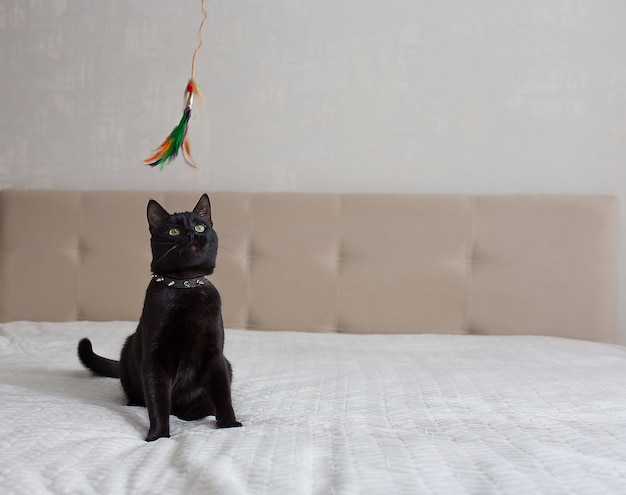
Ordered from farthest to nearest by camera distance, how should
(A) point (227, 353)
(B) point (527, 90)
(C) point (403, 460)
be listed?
(B) point (527, 90) < (A) point (227, 353) < (C) point (403, 460)

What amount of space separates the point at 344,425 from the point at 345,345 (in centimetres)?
77

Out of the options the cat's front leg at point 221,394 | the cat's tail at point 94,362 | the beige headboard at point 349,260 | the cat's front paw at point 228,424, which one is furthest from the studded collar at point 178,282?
the beige headboard at point 349,260

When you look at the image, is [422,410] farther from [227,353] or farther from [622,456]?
[227,353]

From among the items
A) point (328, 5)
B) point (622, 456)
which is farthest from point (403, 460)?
point (328, 5)

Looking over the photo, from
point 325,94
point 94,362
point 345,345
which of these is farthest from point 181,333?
point 325,94

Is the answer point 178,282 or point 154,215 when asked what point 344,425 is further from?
point 154,215

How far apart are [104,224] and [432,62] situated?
4.23 feet

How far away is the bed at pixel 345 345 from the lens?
0.76m

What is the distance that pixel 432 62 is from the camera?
215cm

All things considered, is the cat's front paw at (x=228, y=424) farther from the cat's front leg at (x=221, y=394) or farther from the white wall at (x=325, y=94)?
the white wall at (x=325, y=94)

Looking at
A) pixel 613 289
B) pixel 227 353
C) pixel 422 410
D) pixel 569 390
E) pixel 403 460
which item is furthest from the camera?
pixel 613 289

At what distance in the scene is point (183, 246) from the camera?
1.04m

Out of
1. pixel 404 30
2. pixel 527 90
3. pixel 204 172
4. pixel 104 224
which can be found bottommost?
pixel 104 224

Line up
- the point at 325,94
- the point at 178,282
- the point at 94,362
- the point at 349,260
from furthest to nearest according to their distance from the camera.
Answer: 1. the point at 325,94
2. the point at 349,260
3. the point at 94,362
4. the point at 178,282
